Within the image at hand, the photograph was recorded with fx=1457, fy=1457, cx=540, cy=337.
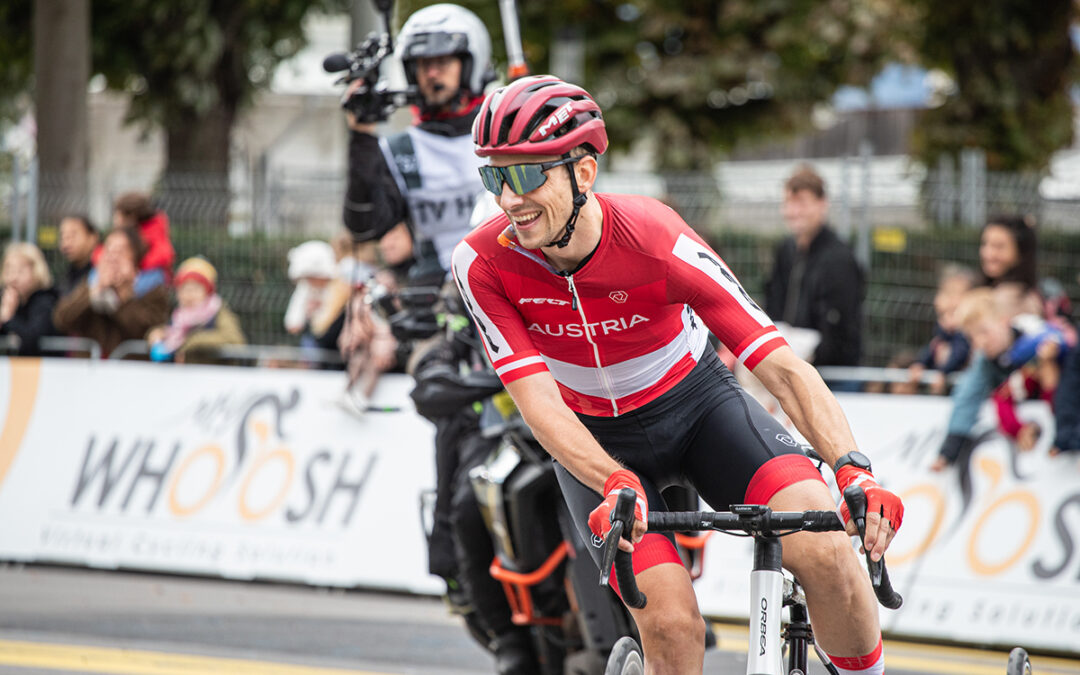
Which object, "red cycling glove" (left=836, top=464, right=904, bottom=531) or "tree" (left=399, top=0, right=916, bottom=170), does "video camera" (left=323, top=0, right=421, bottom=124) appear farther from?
"tree" (left=399, top=0, right=916, bottom=170)

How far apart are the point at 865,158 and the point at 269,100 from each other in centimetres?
2522

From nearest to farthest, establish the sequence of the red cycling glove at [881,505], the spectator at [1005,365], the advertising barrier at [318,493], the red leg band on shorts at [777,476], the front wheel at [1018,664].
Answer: the red cycling glove at [881,505], the red leg band on shorts at [777,476], the front wheel at [1018,664], the advertising barrier at [318,493], the spectator at [1005,365]

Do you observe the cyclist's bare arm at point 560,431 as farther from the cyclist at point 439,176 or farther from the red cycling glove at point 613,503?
the cyclist at point 439,176

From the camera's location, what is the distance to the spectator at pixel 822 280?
916 centimetres

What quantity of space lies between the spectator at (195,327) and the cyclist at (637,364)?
19.9ft

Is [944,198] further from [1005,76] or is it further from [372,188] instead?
[372,188]

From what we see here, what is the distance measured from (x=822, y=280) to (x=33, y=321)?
5729 mm

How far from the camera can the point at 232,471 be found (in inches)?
368

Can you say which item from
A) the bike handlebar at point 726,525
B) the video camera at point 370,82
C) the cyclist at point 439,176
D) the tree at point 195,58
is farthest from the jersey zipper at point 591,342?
the tree at point 195,58

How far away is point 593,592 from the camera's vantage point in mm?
5254

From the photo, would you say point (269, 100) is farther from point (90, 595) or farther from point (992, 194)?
point (90, 595)

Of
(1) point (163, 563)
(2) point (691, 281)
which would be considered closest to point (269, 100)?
(1) point (163, 563)

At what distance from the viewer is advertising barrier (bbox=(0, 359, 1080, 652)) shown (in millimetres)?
7641

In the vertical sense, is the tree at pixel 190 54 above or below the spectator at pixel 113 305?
above
